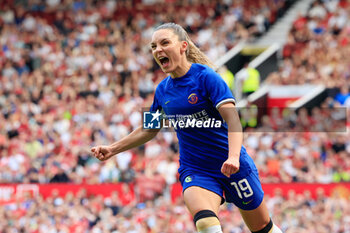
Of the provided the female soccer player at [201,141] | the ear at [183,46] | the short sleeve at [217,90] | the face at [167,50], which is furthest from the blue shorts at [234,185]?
the ear at [183,46]

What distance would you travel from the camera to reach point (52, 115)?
56.7ft

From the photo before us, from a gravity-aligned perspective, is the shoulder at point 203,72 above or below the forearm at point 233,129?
above

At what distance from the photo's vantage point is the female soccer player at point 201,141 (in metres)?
5.41

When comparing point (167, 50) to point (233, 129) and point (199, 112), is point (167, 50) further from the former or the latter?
point (233, 129)

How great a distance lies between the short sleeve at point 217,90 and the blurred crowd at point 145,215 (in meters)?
7.07

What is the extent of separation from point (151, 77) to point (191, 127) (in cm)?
1315

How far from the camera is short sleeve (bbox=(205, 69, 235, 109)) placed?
17.4 feet

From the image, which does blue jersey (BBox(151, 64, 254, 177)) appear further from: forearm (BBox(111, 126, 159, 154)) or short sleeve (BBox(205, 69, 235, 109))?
forearm (BBox(111, 126, 159, 154))

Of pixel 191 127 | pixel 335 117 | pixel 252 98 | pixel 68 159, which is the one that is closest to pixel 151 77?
pixel 252 98

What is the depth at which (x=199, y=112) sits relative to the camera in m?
5.55

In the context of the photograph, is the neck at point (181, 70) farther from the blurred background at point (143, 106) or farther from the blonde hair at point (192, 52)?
the blurred background at point (143, 106)

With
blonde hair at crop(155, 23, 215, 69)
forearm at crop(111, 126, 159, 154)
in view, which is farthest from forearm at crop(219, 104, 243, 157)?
forearm at crop(111, 126, 159, 154)

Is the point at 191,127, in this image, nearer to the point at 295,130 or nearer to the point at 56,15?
the point at 295,130

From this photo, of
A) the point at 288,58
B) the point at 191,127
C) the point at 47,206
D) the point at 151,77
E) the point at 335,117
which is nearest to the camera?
the point at 191,127
